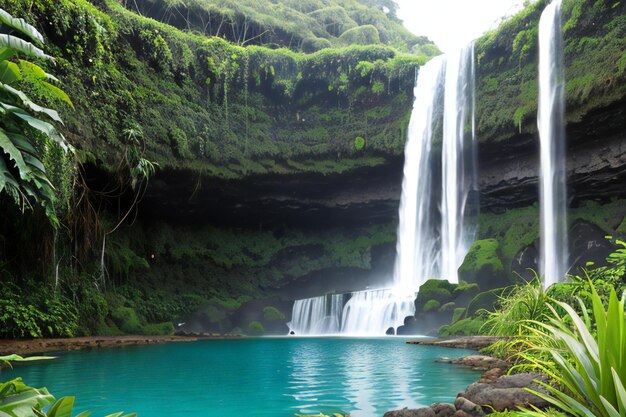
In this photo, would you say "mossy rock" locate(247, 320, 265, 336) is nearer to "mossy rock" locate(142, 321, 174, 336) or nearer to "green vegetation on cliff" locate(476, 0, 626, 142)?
"mossy rock" locate(142, 321, 174, 336)

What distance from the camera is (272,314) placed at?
76.5 ft

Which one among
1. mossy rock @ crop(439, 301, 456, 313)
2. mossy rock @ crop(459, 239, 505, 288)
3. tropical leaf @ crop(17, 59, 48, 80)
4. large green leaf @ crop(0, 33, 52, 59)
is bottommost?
mossy rock @ crop(439, 301, 456, 313)

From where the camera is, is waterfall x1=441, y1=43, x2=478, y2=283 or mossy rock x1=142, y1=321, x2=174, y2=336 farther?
waterfall x1=441, y1=43, x2=478, y2=283

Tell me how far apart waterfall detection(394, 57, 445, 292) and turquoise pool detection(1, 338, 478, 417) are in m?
12.4

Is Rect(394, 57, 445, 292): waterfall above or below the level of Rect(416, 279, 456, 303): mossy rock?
above

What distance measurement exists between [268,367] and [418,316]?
10.6 metres

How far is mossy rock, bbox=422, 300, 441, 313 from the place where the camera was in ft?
60.5

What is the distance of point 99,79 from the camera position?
723 inches

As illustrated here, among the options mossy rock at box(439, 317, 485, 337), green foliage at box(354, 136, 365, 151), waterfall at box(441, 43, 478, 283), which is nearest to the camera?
mossy rock at box(439, 317, 485, 337)

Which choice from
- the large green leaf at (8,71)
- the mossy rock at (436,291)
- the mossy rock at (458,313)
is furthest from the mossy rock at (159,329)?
the large green leaf at (8,71)

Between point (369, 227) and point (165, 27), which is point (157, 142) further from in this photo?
point (369, 227)

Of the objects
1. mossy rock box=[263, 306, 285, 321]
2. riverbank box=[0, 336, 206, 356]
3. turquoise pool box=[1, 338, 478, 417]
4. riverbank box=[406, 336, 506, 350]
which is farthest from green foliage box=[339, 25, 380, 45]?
turquoise pool box=[1, 338, 478, 417]

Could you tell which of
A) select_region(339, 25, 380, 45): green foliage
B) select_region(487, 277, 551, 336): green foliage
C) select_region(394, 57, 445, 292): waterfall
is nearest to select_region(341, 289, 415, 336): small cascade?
select_region(394, 57, 445, 292): waterfall

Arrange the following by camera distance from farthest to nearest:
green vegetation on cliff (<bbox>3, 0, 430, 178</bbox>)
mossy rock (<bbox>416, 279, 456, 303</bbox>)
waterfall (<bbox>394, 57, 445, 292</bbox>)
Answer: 1. waterfall (<bbox>394, 57, 445, 292</bbox>)
2. mossy rock (<bbox>416, 279, 456, 303</bbox>)
3. green vegetation on cliff (<bbox>3, 0, 430, 178</bbox>)
